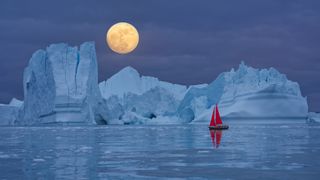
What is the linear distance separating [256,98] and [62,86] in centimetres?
2061

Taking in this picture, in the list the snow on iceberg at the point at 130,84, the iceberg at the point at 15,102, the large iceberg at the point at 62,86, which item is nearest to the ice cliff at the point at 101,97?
the large iceberg at the point at 62,86

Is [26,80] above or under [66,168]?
above

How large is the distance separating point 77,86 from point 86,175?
41812mm

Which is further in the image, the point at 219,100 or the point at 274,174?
the point at 219,100

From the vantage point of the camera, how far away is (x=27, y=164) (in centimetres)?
966

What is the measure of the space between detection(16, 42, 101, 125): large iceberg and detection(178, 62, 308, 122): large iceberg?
13488 mm

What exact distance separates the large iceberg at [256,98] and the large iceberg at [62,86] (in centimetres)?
1349

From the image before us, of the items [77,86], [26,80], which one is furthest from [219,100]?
[26,80]

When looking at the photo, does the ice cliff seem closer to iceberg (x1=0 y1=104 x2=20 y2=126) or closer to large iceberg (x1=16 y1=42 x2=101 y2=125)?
large iceberg (x1=16 y1=42 x2=101 y2=125)

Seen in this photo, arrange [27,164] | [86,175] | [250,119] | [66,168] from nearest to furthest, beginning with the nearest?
[86,175], [66,168], [27,164], [250,119]

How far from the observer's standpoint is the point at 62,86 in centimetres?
4834

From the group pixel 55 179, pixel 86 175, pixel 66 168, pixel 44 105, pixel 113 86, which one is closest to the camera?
pixel 55 179

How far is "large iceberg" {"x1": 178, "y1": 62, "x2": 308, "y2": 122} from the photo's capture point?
1989 inches

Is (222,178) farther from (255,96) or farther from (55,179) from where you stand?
(255,96)
